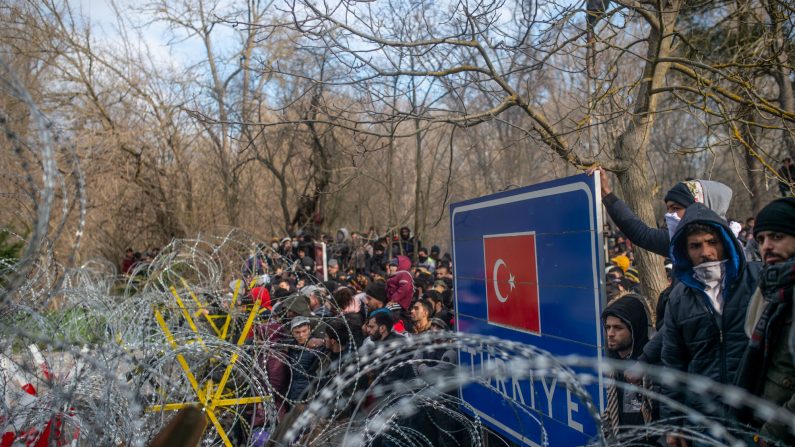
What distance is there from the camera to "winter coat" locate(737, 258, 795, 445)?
251 cm

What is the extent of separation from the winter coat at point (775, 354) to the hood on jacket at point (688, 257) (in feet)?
1.23

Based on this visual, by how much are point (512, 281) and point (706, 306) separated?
1206 mm

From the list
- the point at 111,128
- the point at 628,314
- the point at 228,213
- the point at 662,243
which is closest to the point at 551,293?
the point at 628,314

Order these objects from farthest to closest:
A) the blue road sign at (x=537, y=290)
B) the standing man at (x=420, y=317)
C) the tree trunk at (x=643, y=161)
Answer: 1. the standing man at (x=420, y=317)
2. the tree trunk at (x=643, y=161)
3. the blue road sign at (x=537, y=290)

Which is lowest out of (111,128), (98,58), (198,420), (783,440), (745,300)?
(783,440)

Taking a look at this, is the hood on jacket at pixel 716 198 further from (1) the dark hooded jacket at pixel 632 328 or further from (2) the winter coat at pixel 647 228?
(1) the dark hooded jacket at pixel 632 328

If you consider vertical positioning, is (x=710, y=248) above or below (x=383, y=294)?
above

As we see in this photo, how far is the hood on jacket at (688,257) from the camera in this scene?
10.2ft

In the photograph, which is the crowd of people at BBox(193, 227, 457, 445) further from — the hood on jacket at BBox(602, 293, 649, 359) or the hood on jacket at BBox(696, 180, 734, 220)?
the hood on jacket at BBox(696, 180, 734, 220)

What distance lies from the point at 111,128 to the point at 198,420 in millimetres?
15806

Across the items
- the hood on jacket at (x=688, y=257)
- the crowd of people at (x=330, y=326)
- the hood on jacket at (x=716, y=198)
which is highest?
the hood on jacket at (x=716, y=198)

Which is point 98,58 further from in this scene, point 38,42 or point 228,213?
point 228,213

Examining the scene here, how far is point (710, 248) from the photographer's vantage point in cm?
315

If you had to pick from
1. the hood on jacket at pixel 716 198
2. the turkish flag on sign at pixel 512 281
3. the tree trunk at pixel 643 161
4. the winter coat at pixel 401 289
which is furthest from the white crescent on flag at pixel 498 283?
the winter coat at pixel 401 289
